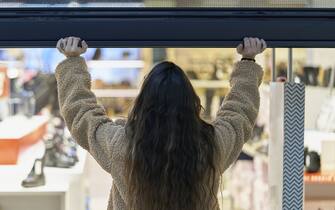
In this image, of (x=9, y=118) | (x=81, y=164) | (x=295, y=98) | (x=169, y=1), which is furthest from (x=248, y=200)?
(x=169, y=1)

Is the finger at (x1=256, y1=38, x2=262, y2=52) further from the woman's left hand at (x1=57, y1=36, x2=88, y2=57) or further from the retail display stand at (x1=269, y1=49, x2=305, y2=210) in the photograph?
the woman's left hand at (x1=57, y1=36, x2=88, y2=57)

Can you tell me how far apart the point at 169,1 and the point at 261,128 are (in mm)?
1286

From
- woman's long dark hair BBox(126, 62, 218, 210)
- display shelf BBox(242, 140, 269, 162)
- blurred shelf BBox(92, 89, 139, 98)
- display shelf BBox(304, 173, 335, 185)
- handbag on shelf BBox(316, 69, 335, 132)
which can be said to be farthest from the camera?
display shelf BBox(242, 140, 269, 162)

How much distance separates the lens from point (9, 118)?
7.76 feet

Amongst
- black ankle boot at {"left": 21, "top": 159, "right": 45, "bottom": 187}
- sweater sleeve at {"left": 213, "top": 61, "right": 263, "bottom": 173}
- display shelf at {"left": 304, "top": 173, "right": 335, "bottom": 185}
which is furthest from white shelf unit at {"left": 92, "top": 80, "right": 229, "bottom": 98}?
sweater sleeve at {"left": 213, "top": 61, "right": 263, "bottom": 173}

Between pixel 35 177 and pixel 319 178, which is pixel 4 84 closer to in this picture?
pixel 35 177

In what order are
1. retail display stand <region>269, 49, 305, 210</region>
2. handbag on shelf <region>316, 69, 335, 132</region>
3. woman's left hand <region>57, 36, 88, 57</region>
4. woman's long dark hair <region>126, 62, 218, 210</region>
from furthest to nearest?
handbag on shelf <region>316, 69, 335, 132</region>, retail display stand <region>269, 49, 305, 210</region>, woman's left hand <region>57, 36, 88, 57</region>, woman's long dark hair <region>126, 62, 218, 210</region>

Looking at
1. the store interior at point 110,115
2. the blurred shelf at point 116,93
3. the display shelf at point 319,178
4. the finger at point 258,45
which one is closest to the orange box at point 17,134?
the store interior at point 110,115

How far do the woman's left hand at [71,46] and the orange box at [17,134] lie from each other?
0.88 meters

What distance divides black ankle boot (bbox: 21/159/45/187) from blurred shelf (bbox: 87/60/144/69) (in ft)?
1.29

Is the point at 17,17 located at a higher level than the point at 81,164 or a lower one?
higher

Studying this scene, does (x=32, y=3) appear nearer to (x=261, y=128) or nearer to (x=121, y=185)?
(x=121, y=185)

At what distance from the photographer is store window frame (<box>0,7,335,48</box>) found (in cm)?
141

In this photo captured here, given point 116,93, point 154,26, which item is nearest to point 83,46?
point 154,26
